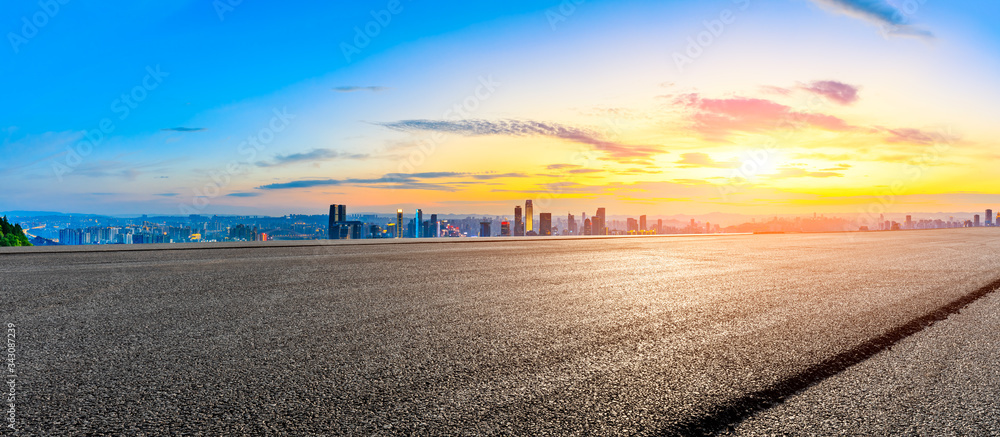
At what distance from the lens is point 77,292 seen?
8.59 metres

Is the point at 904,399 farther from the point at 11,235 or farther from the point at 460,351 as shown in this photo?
the point at 11,235

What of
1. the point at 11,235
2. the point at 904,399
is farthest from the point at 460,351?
the point at 11,235

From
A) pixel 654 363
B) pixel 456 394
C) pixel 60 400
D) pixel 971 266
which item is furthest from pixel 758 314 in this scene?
pixel 971 266

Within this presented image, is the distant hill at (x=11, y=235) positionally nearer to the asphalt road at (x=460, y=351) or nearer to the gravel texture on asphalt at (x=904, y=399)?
the asphalt road at (x=460, y=351)

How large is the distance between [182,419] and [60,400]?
1.07 metres

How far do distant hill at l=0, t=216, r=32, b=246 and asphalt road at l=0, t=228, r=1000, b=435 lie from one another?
79.3ft

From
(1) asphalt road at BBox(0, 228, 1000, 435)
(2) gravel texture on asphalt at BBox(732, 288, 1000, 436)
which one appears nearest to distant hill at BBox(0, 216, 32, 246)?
(1) asphalt road at BBox(0, 228, 1000, 435)

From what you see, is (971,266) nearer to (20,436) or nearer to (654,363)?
(654,363)

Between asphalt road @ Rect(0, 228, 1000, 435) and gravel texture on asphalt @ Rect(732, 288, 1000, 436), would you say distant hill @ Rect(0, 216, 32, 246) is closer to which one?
asphalt road @ Rect(0, 228, 1000, 435)

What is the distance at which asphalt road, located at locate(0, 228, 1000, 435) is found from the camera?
3350mm

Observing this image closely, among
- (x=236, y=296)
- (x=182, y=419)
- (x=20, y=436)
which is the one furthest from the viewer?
(x=236, y=296)

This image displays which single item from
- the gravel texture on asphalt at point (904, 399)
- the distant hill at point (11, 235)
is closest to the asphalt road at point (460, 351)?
the gravel texture on asphalt at point (904, 399)

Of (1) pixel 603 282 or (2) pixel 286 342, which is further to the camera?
(1) pixel 603 282

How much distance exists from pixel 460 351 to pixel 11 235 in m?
35.9
